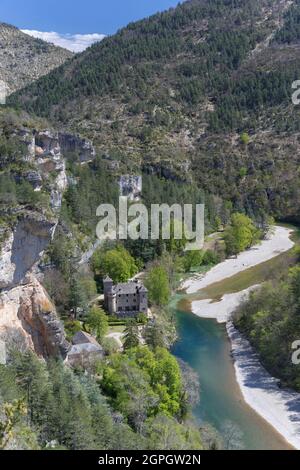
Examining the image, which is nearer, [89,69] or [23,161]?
[23,161]

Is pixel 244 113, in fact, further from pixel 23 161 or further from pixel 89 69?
pixel 23 161

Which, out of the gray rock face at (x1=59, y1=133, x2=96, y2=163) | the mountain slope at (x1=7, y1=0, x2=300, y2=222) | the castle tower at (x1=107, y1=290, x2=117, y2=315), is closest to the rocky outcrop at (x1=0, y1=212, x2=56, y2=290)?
the castle tower at (x1=107, y1=290, x2=117, y2=315)

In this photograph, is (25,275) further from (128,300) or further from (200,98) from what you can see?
(200,98)

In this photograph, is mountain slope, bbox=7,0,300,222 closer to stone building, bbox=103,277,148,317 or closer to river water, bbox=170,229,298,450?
stone building, bbox=103,277,148,317

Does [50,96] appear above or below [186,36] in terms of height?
below

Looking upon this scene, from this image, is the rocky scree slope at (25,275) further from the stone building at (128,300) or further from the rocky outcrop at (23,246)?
the stone building at (128,300)

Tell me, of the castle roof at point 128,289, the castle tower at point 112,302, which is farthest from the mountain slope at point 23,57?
the castle tower at point 112,302
